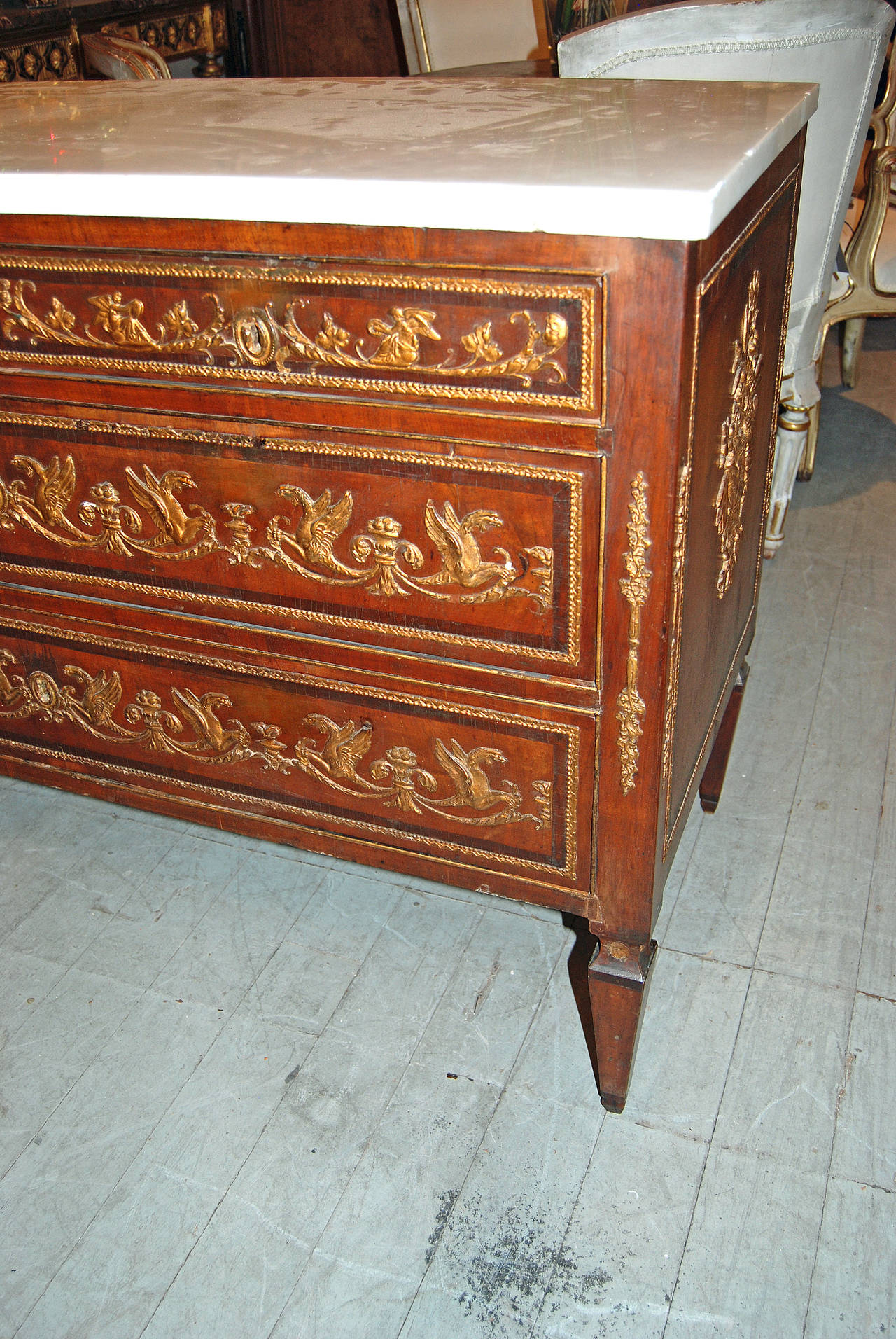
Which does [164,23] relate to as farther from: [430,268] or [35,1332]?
[35,1332]

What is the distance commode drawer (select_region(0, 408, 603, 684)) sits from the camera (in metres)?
1.00

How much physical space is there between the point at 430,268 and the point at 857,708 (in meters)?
1.29

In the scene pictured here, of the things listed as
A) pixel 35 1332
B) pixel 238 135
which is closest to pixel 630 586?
pixel 238 135

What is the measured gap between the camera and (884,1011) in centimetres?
139

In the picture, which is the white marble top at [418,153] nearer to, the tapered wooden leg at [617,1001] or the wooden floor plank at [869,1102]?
the tapered wooden leg at [617,1001]

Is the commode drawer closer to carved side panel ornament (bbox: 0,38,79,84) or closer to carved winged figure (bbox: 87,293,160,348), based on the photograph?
carved winged figure (bbox: 87,293,160,348)

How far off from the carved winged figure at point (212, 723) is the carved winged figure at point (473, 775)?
253mm

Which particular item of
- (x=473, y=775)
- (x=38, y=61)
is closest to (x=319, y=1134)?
(x=473, y=775)

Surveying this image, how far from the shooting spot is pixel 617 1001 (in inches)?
47.5

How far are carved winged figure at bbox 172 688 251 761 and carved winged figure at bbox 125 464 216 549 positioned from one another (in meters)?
0.19

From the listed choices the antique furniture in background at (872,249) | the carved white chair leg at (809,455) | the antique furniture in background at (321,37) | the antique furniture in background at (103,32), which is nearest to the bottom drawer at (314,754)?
the antique furniture in background at (872,249)

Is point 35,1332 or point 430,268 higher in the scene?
point 430,268

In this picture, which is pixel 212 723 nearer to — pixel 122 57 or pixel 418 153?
pixel 418 153

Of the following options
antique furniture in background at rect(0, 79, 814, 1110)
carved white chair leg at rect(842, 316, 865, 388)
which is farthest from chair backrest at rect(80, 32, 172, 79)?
carved white chair leg at rect(842, 316, 865, 388)
